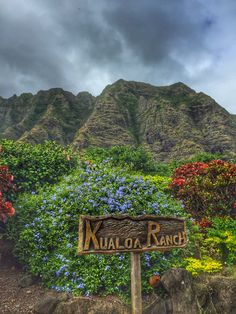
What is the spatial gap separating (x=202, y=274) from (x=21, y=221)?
12.6 ft

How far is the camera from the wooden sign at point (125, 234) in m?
4.07

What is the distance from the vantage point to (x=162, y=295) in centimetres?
577

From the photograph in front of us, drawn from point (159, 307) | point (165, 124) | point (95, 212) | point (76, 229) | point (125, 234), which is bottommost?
point (159, 307)

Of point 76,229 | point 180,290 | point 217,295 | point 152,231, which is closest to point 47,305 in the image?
point 76,229

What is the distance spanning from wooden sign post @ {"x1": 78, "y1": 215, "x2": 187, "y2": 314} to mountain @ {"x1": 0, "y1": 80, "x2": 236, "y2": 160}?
6622cm

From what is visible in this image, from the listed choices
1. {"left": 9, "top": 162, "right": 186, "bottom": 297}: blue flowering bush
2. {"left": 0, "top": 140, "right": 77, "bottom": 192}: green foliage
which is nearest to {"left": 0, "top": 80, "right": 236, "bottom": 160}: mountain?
{"left": 0, "top": 140, "right": 77, "bottom": 192}: green foliage

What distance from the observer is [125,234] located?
4227 millimetres

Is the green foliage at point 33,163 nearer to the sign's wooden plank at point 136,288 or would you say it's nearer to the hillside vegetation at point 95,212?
the hillside vegetation at point 95,212

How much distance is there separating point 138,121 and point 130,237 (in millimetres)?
91180

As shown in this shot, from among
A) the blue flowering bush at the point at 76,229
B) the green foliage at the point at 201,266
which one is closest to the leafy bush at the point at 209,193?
the blue flowering bush at the point at 76,229

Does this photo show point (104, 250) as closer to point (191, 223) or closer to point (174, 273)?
point (174, 273)

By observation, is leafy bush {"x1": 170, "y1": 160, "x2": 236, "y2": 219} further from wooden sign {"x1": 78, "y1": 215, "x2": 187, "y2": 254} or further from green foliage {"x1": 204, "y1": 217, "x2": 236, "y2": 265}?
wooden sign {"x1": 78, "y1": 215, "x2": 187, "y2": 254}

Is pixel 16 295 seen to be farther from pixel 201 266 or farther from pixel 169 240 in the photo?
pixel 169 240

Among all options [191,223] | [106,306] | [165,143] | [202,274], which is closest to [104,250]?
[106,306]
